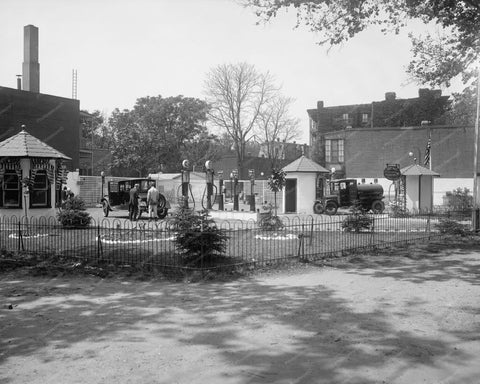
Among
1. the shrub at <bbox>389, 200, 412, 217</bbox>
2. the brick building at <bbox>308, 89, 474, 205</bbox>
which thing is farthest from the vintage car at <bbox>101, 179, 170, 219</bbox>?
the brick building at <bbox>308, 89, 474, 205</bbox>

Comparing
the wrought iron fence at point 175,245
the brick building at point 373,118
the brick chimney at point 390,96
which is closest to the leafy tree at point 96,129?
the brick building at point 373,118

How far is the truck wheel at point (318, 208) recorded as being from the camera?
27.4m

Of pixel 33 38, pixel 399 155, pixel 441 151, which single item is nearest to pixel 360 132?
pixel 399 155

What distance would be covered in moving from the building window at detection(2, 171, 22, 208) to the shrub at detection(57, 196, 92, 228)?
199cm

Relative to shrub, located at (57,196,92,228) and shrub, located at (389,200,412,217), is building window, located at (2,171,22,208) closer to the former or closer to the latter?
shrub, located at (57,196,92,228)

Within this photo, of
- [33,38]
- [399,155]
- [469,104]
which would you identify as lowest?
[399,155]

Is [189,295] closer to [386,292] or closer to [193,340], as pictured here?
[193,340]

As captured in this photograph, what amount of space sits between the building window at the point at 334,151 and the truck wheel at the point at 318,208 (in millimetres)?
28242

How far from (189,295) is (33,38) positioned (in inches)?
1576

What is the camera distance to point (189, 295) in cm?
849

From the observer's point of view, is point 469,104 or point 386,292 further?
point 469,104

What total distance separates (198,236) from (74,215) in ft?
30.6

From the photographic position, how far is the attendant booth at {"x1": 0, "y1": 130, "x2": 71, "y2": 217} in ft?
61.8

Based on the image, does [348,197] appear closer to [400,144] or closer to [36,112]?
[400,144]
